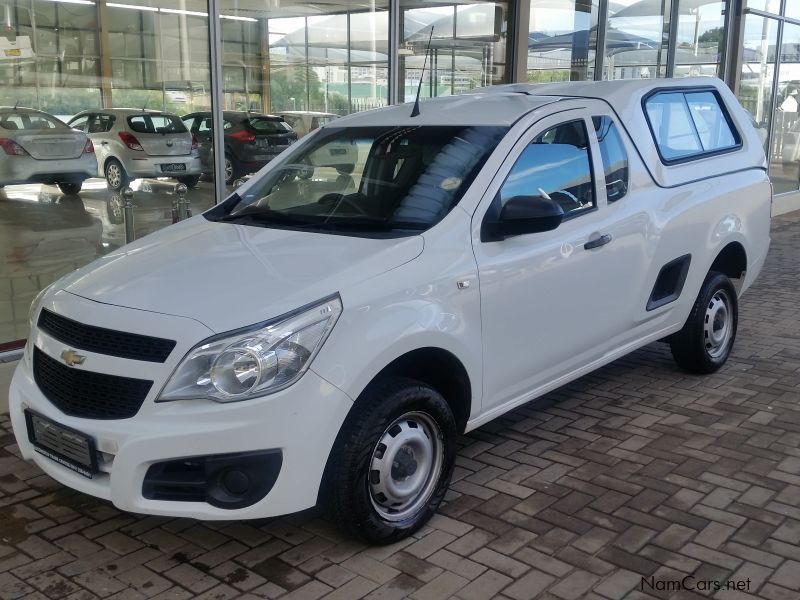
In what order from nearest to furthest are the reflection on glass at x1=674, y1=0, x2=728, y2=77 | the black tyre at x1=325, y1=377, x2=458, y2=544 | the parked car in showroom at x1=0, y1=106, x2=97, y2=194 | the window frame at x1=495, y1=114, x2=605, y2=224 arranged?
the black tyre at x1=325, y1=377, x2=458, y2=544 < the window frame at x1=495, y1=114, x2=605, y2=224 < the parked car in showroom at x1=0, y1=106, x2=97, y2=194 < the reflection on glass at x1=674, y1=0, x2=728, y2=77

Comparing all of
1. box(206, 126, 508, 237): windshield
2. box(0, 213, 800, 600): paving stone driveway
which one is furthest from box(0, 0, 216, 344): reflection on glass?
box(0, 213, 800, 600): paving stone driveway

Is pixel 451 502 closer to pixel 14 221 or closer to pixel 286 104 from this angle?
pixel 14 221

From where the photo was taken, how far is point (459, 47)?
1055 cm

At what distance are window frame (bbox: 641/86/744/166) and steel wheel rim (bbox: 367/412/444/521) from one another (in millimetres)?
2503

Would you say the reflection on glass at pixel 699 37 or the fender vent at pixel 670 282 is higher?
the reflection on glass at pixel 699 37

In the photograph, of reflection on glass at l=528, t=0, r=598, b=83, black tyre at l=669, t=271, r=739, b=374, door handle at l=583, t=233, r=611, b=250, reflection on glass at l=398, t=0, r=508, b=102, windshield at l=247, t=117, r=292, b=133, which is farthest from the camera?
reflection on glass at l=528, t=0, r=598, b=83

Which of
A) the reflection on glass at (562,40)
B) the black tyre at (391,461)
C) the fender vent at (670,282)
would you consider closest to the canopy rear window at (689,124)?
the fender vent at (670,282)

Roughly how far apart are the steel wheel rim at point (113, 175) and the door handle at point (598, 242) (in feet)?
15.0

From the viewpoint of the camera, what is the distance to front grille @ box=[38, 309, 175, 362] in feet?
9.98

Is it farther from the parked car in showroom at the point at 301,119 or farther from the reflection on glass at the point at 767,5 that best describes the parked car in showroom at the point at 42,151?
the reflection on glass at the point at 767,5

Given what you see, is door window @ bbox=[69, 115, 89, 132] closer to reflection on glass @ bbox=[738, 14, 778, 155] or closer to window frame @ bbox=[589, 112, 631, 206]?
window frame @ bbox=[589, 112, 631, 206]

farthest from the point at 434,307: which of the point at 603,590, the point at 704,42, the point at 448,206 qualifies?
the point at 704,42

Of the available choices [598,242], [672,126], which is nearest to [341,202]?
[598,242]

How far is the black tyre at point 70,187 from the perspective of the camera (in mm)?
6867
